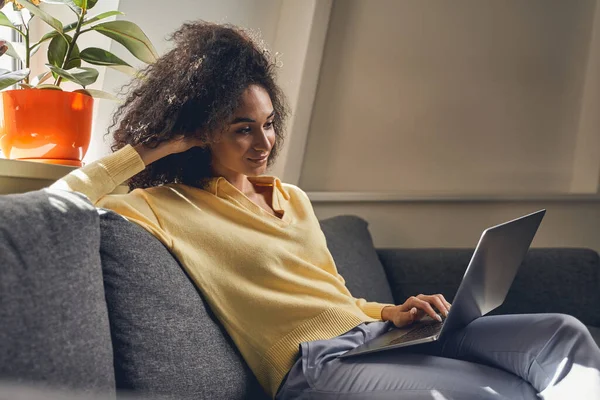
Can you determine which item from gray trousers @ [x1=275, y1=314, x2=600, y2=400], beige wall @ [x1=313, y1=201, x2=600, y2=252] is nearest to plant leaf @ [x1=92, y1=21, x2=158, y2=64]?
gray trousers @ [x1=275, y1=314, x2=600, y2=400]

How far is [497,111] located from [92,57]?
1.44m

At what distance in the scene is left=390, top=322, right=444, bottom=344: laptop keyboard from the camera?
126 centimetres

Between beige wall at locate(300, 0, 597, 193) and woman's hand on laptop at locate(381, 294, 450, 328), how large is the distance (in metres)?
1.16

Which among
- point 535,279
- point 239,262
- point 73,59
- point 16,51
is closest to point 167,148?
point 239,262

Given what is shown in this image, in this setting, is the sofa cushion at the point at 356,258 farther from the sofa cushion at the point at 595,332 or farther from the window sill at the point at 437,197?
the sofa cushion at the point at 595,332

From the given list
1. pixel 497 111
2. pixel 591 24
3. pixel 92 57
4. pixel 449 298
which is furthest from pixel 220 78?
pixel 591 24

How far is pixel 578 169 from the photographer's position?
2414 mm

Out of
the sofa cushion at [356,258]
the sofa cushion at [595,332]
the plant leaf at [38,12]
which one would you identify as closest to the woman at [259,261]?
the plant leaf at [38,12]

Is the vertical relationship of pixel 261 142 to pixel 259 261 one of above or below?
above

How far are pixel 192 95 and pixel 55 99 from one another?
0.31 meters

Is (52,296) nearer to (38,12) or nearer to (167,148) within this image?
(167,148)

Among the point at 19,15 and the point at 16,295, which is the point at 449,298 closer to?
the point at 19,15

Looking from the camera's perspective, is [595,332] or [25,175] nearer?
[25,175]

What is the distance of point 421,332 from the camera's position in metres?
1.32
